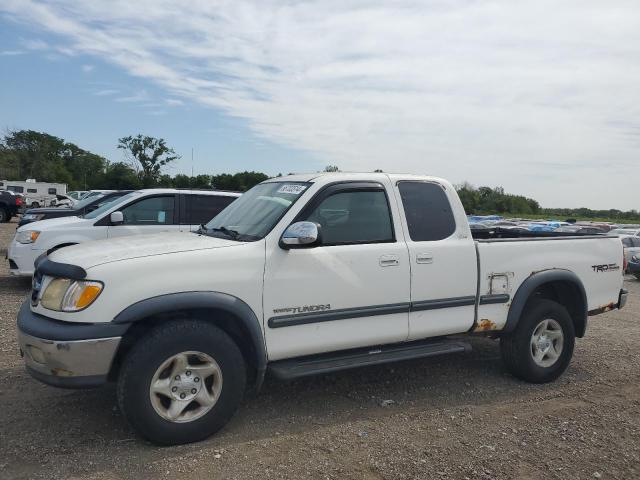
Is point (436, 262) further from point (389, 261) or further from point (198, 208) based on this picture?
point (198, 208)

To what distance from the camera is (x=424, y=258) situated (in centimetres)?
452

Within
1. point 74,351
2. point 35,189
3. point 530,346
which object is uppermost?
point 35,189

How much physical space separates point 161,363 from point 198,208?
5.63 meters

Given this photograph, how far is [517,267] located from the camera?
16.5 feet

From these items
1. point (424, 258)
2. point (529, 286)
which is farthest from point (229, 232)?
point (529, 286)

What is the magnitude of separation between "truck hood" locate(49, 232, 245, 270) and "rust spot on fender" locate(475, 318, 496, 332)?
230 centimetres

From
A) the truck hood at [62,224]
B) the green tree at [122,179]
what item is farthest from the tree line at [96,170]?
the truck hood at [62,224]

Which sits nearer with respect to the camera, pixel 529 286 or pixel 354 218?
pixel 354 218

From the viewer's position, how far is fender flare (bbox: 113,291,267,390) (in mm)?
3490

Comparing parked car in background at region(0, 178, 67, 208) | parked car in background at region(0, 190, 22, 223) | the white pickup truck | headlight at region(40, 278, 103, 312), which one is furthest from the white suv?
parked car in background at region(0, 178, 67, 208)

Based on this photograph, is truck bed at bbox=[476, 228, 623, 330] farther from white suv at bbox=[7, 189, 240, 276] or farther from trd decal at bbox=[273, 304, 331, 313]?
white suv at bbox=[7, 189, 240, 276]

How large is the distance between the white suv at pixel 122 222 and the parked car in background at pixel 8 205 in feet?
67.3

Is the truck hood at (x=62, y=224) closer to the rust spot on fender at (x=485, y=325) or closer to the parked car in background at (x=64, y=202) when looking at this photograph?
the rust spot on fender at (x=485, y=325)

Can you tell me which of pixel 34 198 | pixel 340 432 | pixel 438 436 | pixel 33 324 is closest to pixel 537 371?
pixel 438 436
